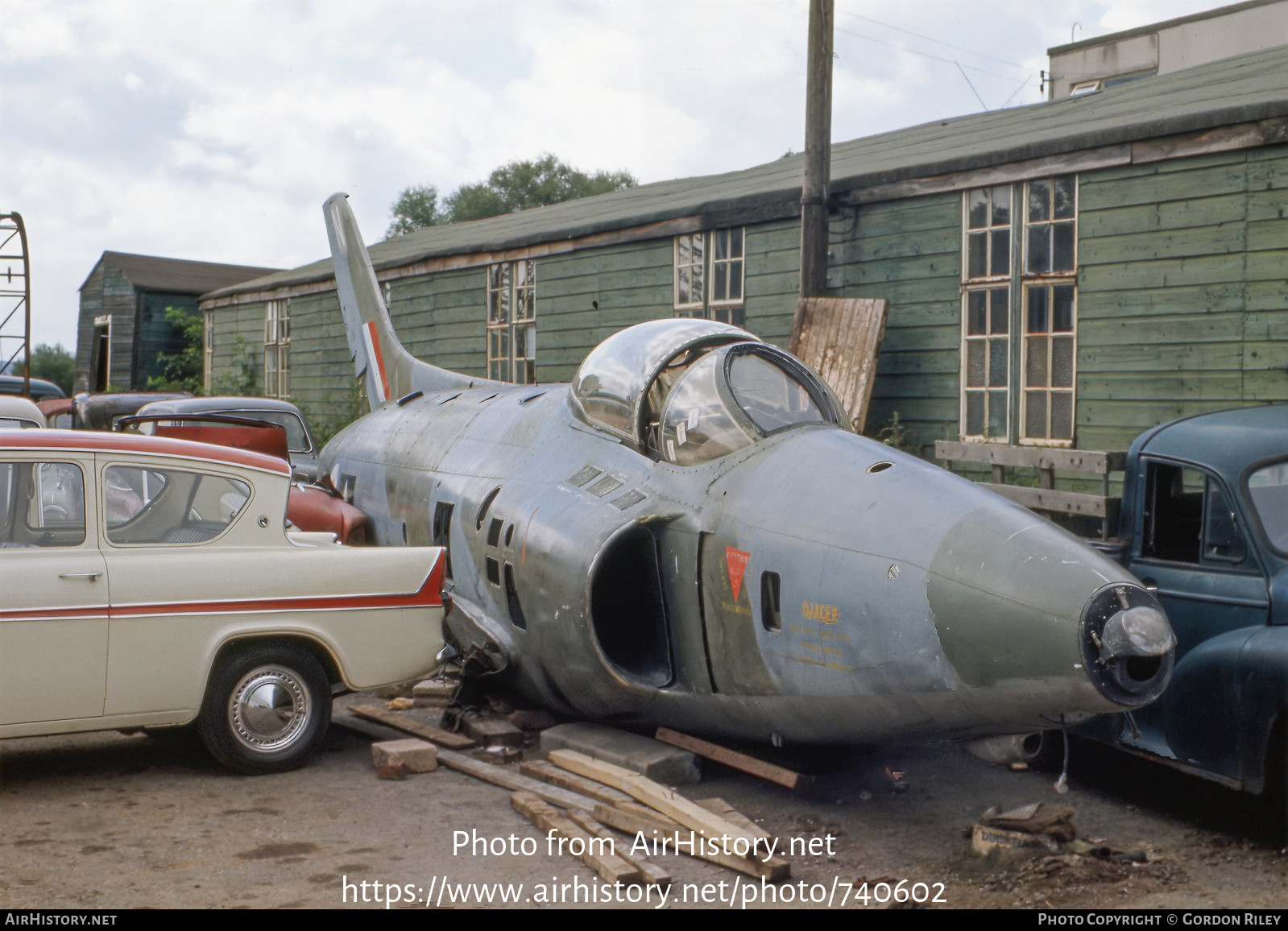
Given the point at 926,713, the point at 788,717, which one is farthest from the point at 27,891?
the point at 926,713

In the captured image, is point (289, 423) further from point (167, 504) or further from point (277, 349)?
point (277, 349)

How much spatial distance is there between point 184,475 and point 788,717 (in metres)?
3.62

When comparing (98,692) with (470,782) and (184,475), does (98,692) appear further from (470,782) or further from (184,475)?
(470,782)

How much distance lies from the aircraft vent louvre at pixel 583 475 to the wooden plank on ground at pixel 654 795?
1522 millimetres

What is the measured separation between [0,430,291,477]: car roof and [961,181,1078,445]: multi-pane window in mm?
7715

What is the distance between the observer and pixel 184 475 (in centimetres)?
677

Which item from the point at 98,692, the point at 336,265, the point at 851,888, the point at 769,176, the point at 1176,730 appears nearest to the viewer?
the point at 851,888

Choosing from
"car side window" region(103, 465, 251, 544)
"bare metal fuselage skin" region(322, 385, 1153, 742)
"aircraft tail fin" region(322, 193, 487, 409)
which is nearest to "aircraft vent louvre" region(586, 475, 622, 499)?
"bare metal fuselage skin" region(322, 385, 1153, 742)

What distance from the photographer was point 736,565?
5.82 metres

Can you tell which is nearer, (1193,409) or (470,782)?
(470,782)

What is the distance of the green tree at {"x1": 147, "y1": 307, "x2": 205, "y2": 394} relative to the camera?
38.4 metres

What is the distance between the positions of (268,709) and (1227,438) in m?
5.33
